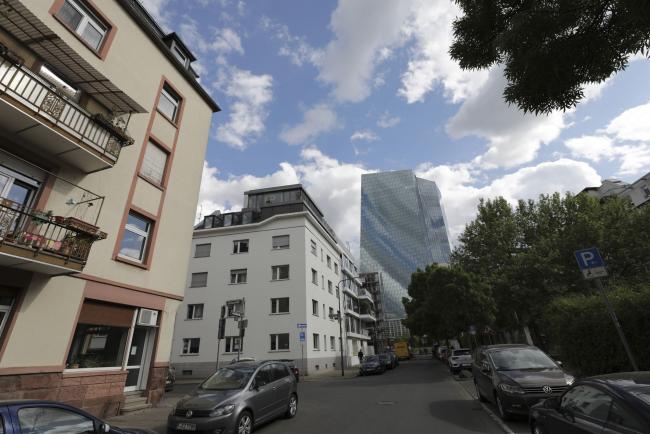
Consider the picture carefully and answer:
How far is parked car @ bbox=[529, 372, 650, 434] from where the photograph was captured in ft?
11.1

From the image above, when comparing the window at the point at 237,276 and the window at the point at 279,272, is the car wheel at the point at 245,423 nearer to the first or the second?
the window at the point at 279,272

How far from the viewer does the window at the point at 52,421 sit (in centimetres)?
364

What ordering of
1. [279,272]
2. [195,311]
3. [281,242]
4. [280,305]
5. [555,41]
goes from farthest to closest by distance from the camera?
1. [281,242]
2. [279,272]
3. [195,311]
4. [280,305]
5. [555,41]

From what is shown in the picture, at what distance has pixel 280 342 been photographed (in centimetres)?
2797

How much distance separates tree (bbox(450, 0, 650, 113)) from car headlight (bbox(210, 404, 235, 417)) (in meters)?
7.73

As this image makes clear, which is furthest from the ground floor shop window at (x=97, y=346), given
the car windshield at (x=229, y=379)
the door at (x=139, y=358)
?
the car windshield at (x=229, y=379)

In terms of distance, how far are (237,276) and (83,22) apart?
23563 millimetres

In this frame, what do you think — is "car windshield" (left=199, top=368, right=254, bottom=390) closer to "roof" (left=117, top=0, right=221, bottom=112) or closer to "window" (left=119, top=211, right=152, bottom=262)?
"window" (left=119, top=211, right=152, bottom=262)

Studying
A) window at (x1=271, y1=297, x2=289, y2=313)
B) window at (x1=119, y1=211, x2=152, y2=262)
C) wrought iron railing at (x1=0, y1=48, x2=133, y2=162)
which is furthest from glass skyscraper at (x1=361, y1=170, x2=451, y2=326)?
wrought iron railing at (x1=0, y1=48, x2=133, y2=162)

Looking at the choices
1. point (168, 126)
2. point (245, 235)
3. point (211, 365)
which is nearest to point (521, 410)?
point (168, 126)

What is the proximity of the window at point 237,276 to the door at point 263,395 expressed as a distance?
74.6 ft

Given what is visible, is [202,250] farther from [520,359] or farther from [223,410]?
[520,359]

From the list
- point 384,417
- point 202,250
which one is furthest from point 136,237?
point 202,250

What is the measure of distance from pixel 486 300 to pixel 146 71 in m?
26.3
